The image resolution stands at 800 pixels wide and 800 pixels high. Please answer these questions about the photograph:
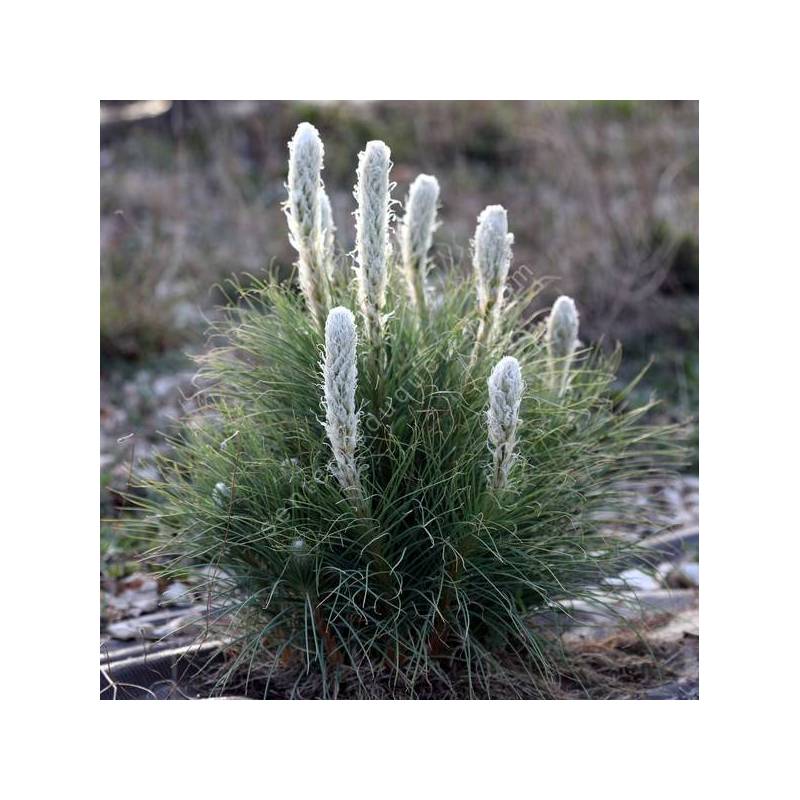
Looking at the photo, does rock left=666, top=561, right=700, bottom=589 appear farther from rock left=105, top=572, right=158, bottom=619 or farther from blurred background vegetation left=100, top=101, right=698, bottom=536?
rock left=105, top=572, right=158, bottom=619

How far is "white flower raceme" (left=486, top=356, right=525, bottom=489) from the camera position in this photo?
8.00ft

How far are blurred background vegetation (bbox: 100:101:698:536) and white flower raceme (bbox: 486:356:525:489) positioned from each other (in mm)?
2883

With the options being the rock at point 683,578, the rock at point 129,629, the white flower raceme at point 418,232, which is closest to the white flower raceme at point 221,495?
the white flower raceme at point 418,232

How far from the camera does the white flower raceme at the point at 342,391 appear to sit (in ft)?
7.92

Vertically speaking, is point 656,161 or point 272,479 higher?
point 656,161

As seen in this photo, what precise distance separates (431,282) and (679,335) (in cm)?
317

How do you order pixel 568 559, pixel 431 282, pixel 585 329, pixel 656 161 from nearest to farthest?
pixel 568 559, pixel 431 282, pixel 585 329, pixel 656 161

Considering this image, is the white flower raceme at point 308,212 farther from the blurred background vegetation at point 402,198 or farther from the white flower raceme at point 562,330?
the blurred background vegetation at point 402,198

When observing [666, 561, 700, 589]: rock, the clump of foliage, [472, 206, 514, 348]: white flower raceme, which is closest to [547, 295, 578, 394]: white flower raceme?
the clump of foliage

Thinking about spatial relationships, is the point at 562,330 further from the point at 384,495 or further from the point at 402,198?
the point at 402,198

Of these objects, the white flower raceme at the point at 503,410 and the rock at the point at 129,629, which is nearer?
the white flower raceme at the point at 503,410
